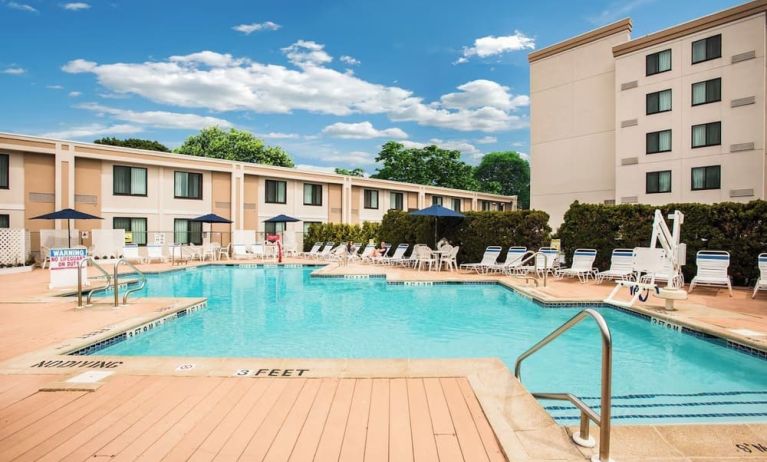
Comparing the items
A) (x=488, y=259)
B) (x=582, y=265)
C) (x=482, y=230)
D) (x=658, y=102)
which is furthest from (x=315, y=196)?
(x=658, y=102)

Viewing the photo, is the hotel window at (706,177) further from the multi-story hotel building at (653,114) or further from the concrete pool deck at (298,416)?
the concrete pool deck at (298,416)

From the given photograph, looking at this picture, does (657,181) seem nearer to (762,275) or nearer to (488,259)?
(488,259)

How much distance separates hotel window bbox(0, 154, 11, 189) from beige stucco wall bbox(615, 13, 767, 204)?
28.0 m

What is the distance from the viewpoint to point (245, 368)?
13.3ft

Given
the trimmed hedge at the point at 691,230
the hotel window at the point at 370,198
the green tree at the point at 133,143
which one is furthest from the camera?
the green tree at the point at 133,143

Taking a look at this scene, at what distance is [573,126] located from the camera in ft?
79.3

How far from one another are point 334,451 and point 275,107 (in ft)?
216

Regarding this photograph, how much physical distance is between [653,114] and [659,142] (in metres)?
1.42

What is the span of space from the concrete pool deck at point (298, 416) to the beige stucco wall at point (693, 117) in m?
20.4

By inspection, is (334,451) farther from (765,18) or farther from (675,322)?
(765,18)

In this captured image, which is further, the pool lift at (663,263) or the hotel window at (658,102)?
the hotel window at (658,102)

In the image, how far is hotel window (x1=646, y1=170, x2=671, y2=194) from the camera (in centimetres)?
2044

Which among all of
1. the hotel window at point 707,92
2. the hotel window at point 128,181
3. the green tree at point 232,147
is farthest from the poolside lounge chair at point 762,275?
the green tree at point 232,147

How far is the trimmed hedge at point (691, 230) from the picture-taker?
33.4 feet
